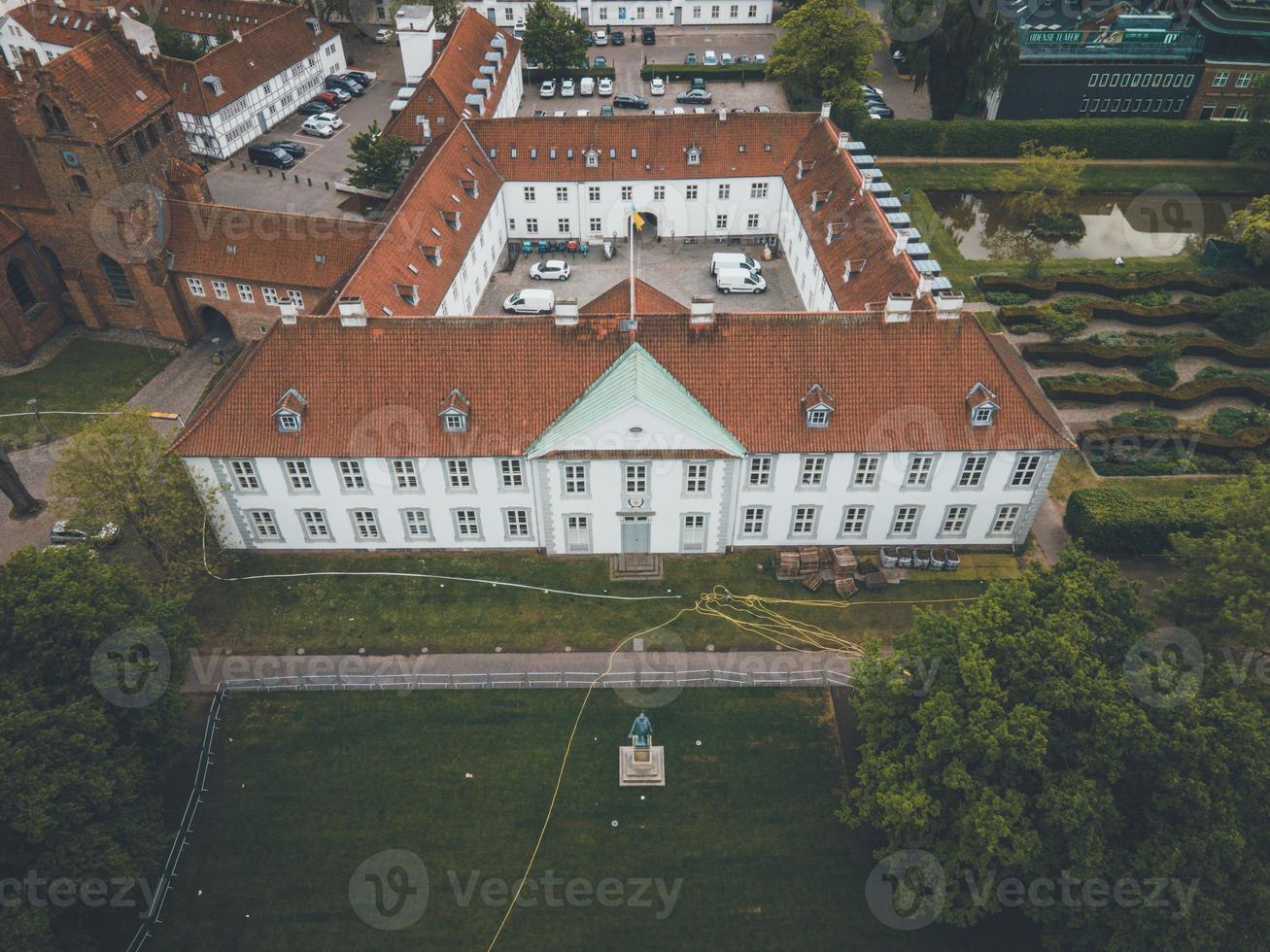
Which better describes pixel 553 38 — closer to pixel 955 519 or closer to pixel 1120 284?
pixel 1120 284

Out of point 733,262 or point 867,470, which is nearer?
point 867,470

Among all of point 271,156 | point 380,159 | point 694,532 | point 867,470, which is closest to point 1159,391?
point 867,470

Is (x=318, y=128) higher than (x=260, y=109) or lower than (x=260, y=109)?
lower

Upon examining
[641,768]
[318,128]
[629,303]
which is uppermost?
[629,303]

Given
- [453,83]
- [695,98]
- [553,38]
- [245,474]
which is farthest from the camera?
[553,38]

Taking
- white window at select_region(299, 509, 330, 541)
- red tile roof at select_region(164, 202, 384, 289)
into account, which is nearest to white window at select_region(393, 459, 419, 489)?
white window at select_region(299, 509, 330, 541)

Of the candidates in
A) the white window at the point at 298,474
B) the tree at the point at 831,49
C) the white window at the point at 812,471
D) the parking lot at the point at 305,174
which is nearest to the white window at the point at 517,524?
the white window at the point at 298,474
